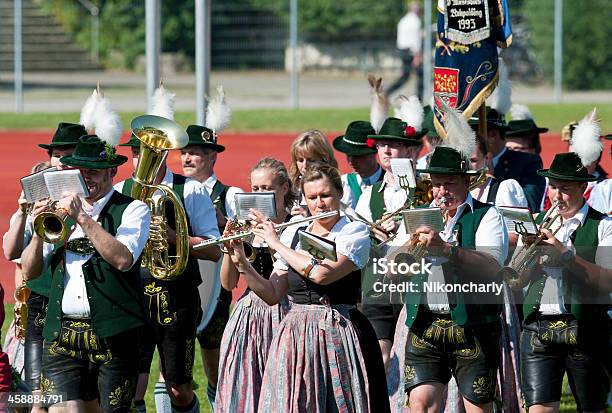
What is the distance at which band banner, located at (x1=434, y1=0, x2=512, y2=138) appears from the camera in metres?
9.93

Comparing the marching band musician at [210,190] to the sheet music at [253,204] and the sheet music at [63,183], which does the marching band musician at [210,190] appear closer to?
the sheet music at [253,204]

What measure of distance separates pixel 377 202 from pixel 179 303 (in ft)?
4.89

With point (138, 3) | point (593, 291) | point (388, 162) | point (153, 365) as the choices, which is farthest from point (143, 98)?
point (593, 291)

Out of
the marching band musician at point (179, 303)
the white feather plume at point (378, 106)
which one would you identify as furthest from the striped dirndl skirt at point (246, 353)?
the white feather plume at point (378, 106)

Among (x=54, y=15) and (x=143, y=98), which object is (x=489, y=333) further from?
(x=54, y=15)

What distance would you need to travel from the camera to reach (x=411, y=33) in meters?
24.7

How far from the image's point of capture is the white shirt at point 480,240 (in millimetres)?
7633

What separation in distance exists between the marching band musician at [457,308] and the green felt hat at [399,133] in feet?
4.91

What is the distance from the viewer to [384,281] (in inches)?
362

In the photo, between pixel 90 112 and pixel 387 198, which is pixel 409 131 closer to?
pixel 387 198

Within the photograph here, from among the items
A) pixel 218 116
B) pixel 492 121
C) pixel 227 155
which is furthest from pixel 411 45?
pixel 218 116

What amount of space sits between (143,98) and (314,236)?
2061 cm

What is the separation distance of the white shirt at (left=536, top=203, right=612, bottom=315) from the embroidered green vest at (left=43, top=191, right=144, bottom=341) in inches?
92.6

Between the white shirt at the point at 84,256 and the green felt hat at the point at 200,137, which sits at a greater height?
the green felt hat at the point at 200,137
